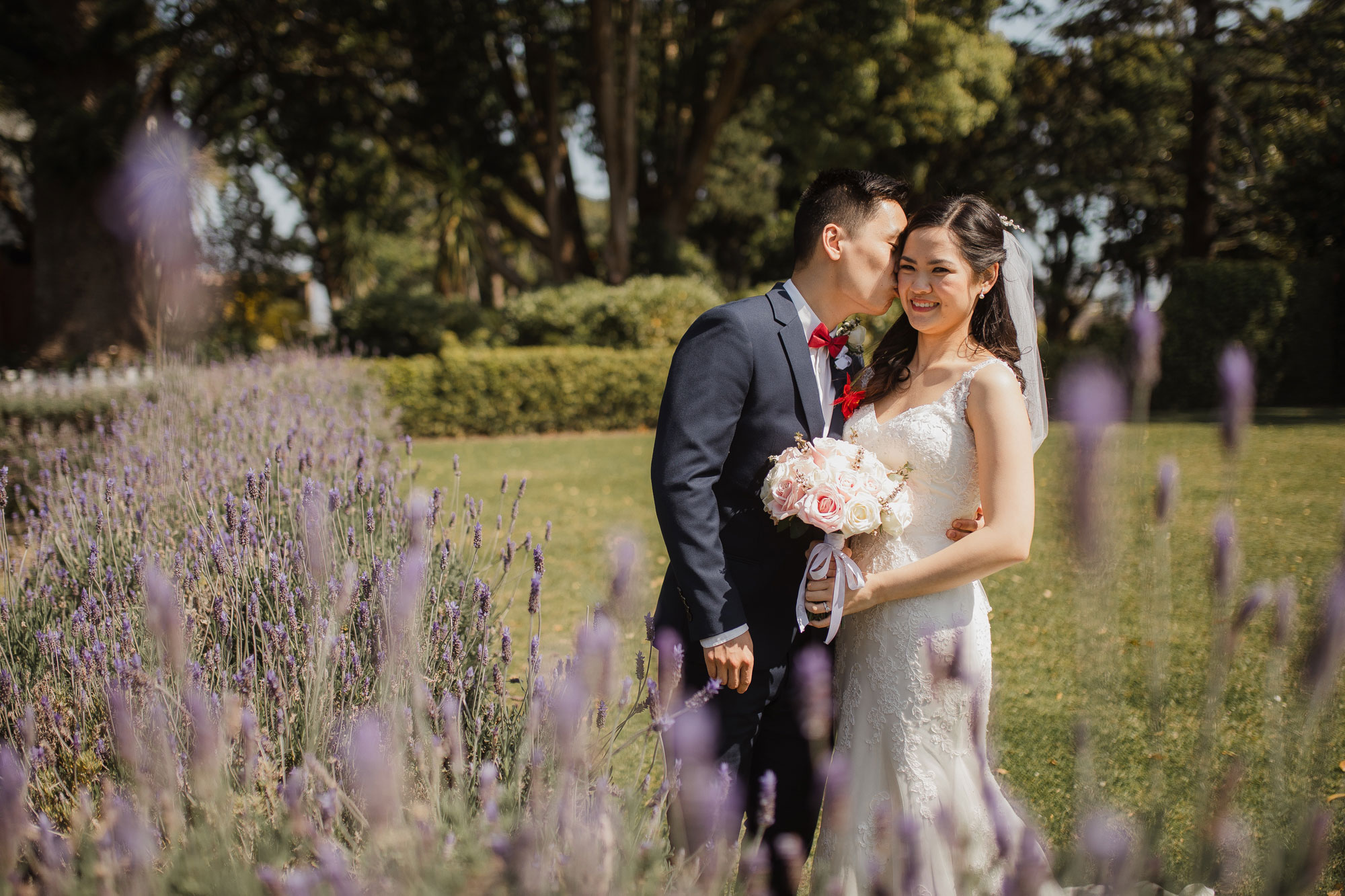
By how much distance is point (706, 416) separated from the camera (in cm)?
213

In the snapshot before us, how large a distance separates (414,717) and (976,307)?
6.39 ft

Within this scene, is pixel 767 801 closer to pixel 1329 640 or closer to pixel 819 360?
pixel 1329 640

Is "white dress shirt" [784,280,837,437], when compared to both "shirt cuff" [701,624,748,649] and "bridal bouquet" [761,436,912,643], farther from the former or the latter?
"shirt cuff" [701,624,748,649]

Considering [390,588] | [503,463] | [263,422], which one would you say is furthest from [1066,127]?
[390,588]

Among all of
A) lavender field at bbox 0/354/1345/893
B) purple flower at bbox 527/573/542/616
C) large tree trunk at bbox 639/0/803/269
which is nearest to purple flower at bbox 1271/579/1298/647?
lavender field at bbox 0/354/1345/893

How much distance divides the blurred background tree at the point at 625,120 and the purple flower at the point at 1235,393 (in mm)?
13486

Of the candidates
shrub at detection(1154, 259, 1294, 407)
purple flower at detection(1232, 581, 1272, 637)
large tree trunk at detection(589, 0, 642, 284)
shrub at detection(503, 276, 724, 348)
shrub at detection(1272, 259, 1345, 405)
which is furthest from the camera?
shrub at detection(1272, 259, 1345, 405)

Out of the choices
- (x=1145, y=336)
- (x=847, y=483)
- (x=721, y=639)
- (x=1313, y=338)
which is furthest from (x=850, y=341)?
(x=1313, y=338)

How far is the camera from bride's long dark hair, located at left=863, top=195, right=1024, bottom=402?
224 centimetres

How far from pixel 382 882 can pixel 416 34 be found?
1917cm

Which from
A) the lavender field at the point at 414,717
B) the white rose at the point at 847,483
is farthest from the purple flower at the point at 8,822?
the white rose at the point at 847,483

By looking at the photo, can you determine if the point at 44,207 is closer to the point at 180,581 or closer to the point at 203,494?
the point at 203,494

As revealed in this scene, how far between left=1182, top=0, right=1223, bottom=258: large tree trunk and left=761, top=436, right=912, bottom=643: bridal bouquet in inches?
768

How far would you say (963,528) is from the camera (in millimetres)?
2270
